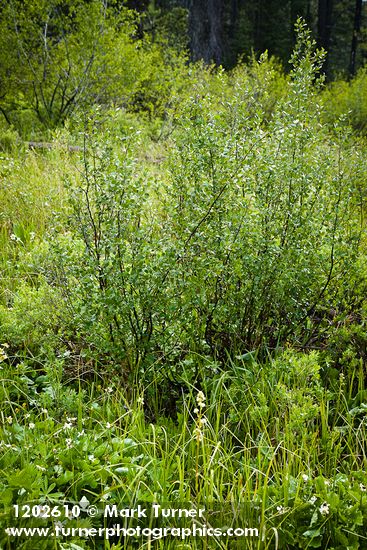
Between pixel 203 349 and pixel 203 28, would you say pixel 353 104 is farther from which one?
pixel 203 349

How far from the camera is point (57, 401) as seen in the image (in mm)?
2621

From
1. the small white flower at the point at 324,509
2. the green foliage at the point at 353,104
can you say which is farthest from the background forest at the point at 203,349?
the green foliage at the point at 353,104

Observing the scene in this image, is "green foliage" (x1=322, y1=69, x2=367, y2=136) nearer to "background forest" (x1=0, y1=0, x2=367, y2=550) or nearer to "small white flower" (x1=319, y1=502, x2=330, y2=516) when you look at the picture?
"background forest" (x1=0, y1=0, x2=367, y2=550)

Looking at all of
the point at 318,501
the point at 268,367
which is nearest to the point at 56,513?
the point at 318,501

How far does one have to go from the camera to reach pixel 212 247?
9.46 feet

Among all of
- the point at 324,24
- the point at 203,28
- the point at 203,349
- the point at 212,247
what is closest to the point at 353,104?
the point at 203,28

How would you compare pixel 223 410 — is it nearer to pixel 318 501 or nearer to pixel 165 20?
pixel 318 501

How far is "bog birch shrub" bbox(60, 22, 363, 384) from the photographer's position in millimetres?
2836

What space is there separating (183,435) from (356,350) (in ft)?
4.39

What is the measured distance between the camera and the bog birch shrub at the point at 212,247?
2.84 meters

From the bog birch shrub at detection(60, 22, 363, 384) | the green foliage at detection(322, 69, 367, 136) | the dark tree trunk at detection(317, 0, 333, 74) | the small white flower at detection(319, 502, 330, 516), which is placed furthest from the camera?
the dark tree trunk at detection(317, 0, 333, 74)

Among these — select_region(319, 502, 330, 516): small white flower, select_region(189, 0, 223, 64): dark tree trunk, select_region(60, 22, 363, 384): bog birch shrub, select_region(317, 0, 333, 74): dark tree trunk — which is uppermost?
select_region(317, 0, 333, 74): dark tree trunk

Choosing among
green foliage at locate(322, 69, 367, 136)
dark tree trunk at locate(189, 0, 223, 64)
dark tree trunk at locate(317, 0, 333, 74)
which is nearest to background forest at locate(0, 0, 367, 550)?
green foliage at locate(322, 69, 367, 136)

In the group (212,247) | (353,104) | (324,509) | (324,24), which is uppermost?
(324,24)
